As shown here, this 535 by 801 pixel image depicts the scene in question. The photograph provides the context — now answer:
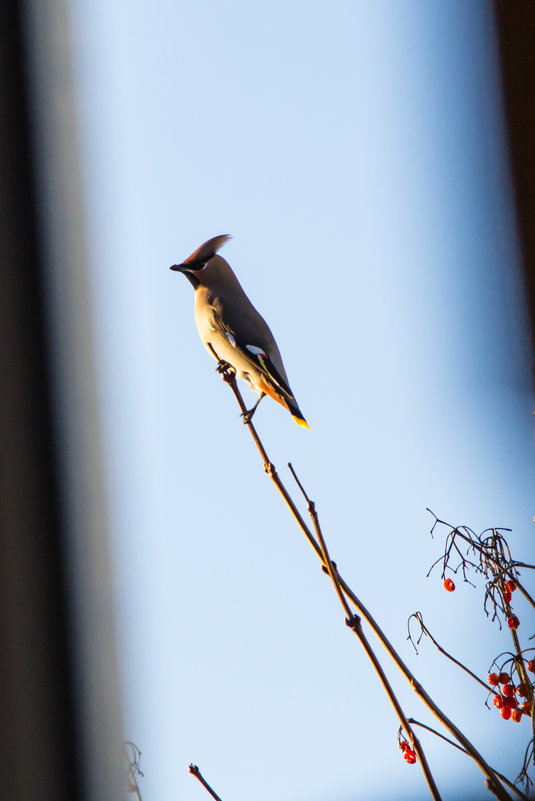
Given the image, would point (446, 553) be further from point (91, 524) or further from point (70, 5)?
point (70, 5)

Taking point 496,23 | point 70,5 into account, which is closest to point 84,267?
point 70,5

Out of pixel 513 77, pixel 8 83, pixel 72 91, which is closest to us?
pixel 8 83

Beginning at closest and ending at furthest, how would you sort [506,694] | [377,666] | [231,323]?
[377,666]
[506,694]
[231,323]

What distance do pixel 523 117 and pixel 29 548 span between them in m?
0.90

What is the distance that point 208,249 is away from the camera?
3.85 feet

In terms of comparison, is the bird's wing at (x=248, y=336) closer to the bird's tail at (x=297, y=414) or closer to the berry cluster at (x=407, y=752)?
the bird's tail at (x=297, y=414)

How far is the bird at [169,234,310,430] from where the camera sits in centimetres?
114

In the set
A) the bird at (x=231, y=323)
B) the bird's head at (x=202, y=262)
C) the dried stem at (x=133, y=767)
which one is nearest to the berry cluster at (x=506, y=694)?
the dried stem at (x=133, y=767)

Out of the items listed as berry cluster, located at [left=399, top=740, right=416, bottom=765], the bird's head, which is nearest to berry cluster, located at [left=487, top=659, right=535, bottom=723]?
berry cluster, located at [left=399, top=740, right=416, bottom=765]

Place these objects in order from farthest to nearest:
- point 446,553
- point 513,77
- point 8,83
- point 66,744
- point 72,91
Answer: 1. point 513,77
2. point 446,553
3. point 72,91
4. point 8,83
5. point 66,744

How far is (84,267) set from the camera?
1.68 ft

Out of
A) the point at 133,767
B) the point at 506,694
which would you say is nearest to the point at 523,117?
the point at 506,694

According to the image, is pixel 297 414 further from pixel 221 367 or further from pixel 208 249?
pixel 208 249

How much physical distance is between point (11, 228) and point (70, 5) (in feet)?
1.40
